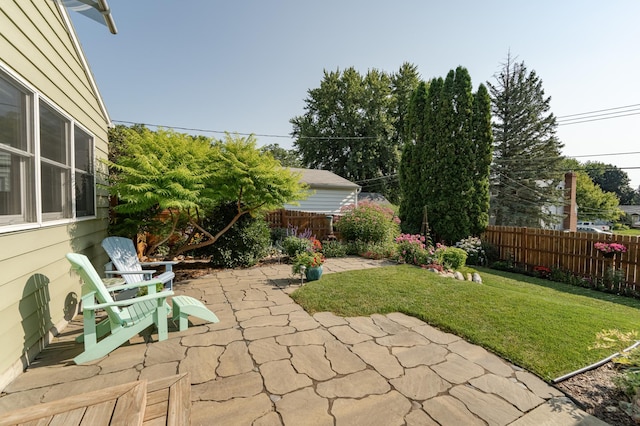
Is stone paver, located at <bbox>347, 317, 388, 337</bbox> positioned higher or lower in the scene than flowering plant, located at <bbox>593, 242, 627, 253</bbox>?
lower

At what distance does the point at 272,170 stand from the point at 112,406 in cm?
475

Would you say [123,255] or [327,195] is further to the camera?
[327,195]

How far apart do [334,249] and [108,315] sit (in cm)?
603

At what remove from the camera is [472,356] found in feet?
8.64

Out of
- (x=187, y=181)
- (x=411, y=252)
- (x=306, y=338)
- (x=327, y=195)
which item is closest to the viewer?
(x=306, y=338)

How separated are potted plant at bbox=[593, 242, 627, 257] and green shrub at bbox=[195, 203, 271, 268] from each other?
28.0 ft

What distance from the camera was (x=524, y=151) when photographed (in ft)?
52.1

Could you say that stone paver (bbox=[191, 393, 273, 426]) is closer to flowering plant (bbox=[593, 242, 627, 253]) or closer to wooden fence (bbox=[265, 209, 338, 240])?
wooden fence (bbox=[265, 209, 338, 240])

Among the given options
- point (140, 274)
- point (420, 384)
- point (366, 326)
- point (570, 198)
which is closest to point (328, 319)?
point (366, 326)

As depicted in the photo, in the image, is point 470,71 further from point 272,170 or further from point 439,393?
point 439,393

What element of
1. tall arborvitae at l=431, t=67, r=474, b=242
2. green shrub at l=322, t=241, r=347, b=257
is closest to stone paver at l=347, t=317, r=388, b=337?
green shrub at l=322, t=241, r=347, b=257

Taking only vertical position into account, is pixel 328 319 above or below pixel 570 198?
below

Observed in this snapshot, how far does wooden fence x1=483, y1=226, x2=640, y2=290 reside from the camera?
6609 millimetres

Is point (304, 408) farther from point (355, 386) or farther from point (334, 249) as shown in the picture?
point (334, 249)
